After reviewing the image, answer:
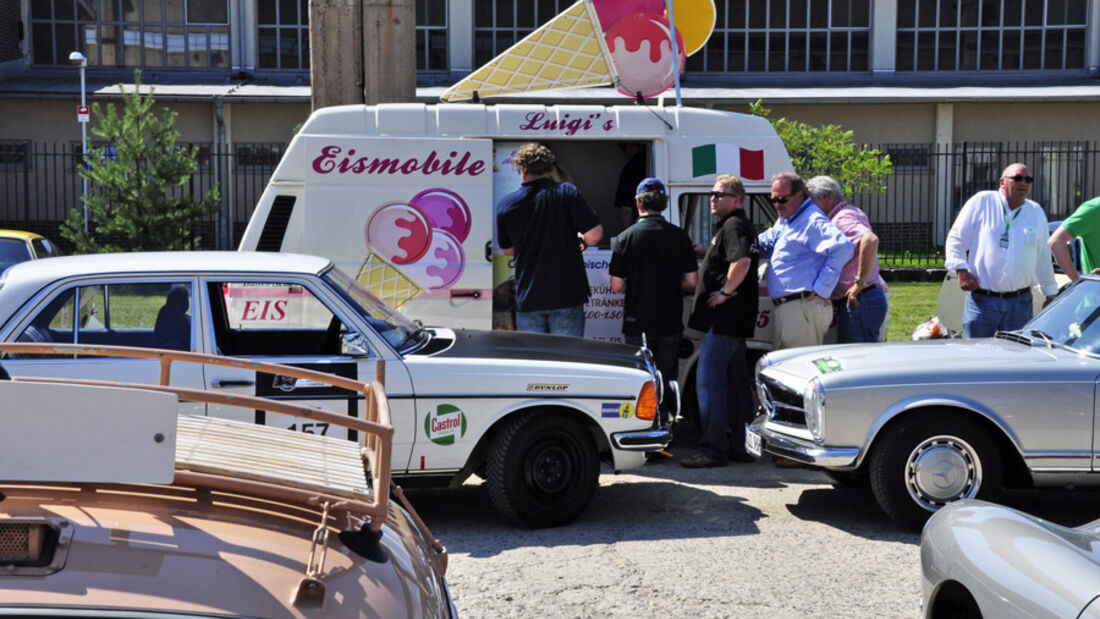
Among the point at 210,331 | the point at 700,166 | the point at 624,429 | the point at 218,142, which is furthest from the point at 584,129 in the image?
the point at 218,142

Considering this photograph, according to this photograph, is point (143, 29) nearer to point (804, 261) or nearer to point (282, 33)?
point (282, 33)

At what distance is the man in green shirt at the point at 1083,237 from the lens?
28.6 feet

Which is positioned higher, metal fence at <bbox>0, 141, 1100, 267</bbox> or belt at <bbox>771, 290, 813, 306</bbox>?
metal fence at <bbox>0, 141, 1100, 267</bbox>

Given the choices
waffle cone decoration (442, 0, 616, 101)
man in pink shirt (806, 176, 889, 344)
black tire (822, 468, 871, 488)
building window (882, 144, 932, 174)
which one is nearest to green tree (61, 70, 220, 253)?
waffle cone decoration (442, 0, 616, 101)

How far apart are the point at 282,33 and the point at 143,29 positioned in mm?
3671

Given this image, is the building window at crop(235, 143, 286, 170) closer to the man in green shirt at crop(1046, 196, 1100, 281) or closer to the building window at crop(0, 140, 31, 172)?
the building window at crop(0, 140, 31, 172)

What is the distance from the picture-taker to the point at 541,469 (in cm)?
652

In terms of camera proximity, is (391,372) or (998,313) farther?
(998,313)

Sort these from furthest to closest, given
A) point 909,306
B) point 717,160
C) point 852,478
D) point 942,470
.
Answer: point 909,306, point 717,160, point 852,478, point 942,470

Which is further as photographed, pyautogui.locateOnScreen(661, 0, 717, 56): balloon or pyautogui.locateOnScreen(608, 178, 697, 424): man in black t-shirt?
pyautogui.locateOnScreen(661, 0, 717, 56): balloon

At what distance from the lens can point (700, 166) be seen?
8750 millimetres

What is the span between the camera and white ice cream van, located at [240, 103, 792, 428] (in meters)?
8.33

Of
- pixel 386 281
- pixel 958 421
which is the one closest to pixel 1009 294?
pixel 958 421

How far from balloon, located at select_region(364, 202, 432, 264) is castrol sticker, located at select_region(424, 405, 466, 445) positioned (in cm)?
224
